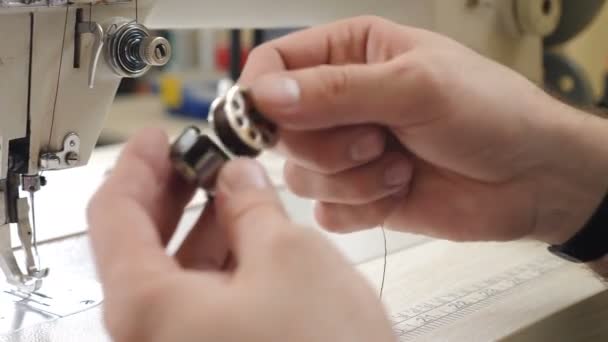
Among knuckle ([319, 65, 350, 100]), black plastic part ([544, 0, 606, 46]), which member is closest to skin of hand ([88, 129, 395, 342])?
knuckle ([319, 65, 350, 100])

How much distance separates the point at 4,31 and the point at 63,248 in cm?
39

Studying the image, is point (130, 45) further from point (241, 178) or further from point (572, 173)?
point (572, 173)

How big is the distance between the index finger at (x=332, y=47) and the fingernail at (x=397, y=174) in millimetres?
130

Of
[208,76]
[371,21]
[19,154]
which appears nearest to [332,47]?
[371,21]

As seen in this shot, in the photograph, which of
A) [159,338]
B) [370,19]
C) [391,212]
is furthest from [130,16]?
[159,338]

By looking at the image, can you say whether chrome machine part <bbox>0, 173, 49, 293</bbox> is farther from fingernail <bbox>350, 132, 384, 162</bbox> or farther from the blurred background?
the blurred background

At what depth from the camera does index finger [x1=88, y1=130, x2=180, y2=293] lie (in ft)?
1.61

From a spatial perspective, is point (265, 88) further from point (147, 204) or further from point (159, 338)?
point (159, 338)

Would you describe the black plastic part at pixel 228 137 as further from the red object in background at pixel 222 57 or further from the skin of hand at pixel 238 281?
the red object in background at pixel 222 57

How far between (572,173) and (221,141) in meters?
0.47

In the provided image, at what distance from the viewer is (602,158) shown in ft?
2.82

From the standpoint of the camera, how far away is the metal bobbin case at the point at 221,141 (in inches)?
22.9

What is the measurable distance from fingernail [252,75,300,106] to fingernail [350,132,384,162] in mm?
154

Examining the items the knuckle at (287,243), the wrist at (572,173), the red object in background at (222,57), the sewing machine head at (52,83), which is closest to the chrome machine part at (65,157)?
the sewing machine head at (52,83)
